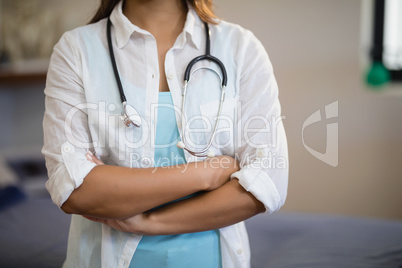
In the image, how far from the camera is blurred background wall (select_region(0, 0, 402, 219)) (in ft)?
6.91

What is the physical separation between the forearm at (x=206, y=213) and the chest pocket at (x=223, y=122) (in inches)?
3.7

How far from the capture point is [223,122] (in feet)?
2.96

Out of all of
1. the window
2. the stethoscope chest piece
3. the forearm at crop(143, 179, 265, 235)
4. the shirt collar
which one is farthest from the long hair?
the window

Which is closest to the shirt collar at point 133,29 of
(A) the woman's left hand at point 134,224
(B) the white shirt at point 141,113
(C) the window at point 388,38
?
(B) the white shirt at point 141,113

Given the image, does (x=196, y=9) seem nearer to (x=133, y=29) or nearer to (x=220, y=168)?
(x=133, y=29)

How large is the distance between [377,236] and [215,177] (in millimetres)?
821

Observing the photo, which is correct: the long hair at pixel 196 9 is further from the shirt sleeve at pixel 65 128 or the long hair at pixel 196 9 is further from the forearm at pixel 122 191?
the forearm at pixel 122 191

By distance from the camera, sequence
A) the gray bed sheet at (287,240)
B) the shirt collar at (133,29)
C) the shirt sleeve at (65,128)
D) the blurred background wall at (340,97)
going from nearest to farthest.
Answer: the shirt sleeve at (65,128) → the shirt collar at (133,29) → the gray bed sheet at (287,240) → the blurred background wall at (340,97)

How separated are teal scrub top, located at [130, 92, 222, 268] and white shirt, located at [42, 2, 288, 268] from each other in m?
0.01

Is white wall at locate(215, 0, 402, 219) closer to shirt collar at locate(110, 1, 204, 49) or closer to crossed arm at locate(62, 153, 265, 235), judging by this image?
shirt collar at locate(110, 1, 204, 49)

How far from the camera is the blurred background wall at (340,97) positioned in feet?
6.91

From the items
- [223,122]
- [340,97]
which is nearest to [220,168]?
[223,122]

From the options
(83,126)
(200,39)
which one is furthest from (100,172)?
(200,39)

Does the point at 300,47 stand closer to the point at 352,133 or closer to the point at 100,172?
the point at 352,133
